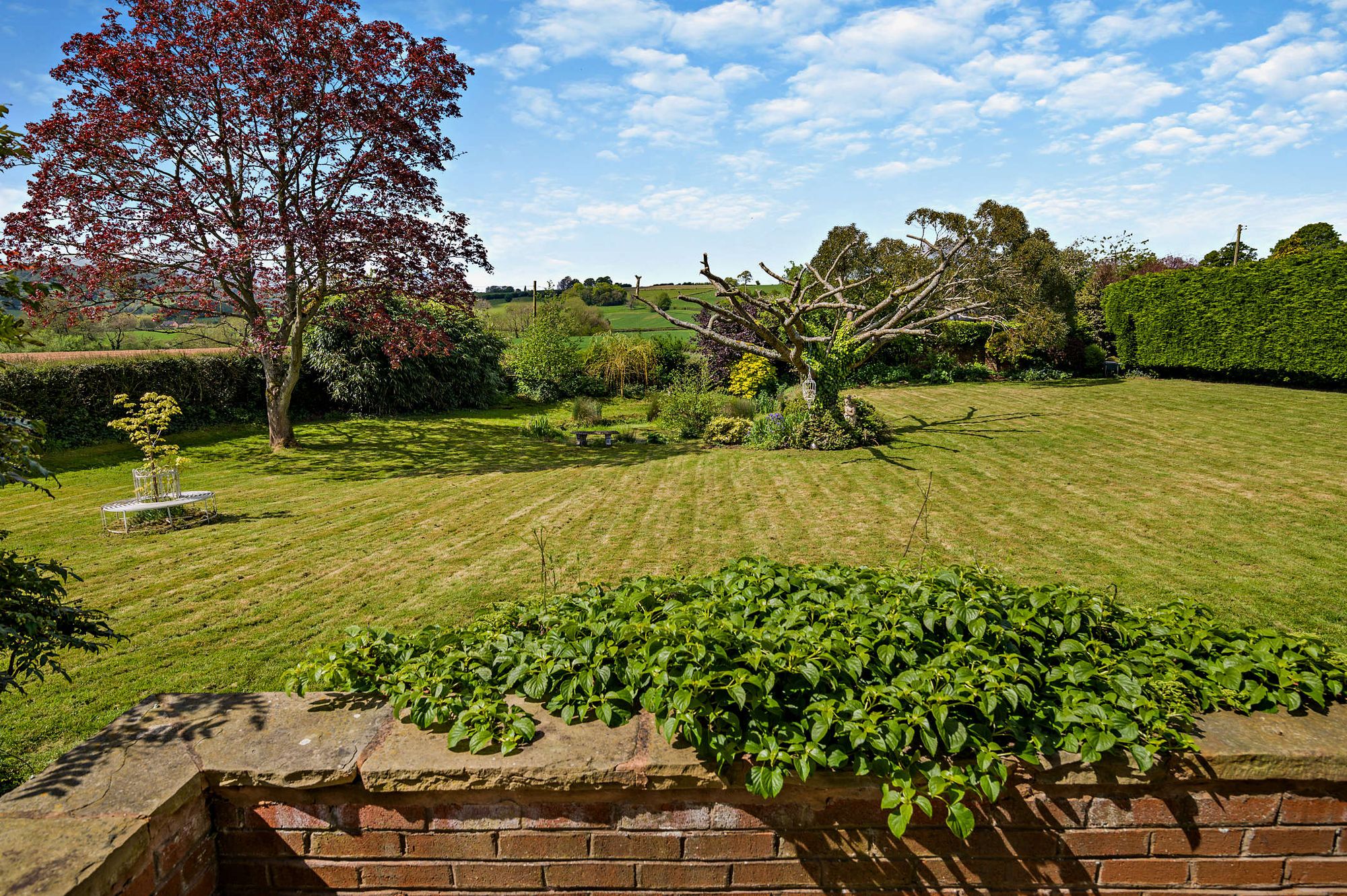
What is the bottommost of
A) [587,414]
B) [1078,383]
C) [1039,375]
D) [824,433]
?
[824,433]

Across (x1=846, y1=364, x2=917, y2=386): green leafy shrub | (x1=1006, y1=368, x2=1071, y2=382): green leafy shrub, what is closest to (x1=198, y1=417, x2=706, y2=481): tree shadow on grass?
(x1=846, y1=364, x2=917, y2=386): green leafy shrub

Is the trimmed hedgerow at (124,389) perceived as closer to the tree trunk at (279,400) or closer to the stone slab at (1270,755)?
the tree trunk at (279,400)

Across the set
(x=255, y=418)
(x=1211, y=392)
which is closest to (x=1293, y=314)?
(x=1211, y=392)

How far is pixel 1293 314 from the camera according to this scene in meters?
16.8

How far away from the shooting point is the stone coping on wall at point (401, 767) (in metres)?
1.67

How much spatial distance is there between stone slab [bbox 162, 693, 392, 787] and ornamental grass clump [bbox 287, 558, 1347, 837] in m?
0.09

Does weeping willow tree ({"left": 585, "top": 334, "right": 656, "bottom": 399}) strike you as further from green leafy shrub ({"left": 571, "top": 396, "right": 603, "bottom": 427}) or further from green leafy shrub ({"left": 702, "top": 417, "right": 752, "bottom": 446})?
green leafy shrub ({"left": 702, "top": 417, "right": 752, "bottom": 446})

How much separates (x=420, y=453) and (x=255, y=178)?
20.8 ft

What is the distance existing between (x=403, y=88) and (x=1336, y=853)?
1655 cm

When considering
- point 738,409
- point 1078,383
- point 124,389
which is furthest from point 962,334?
point 124,389

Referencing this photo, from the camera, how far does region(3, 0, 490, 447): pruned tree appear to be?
1242cm

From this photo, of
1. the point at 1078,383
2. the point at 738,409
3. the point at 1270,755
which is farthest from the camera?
the point at 1078,383

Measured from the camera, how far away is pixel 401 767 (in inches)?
71.0

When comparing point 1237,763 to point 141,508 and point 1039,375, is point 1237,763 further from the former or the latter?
point 1039,375
